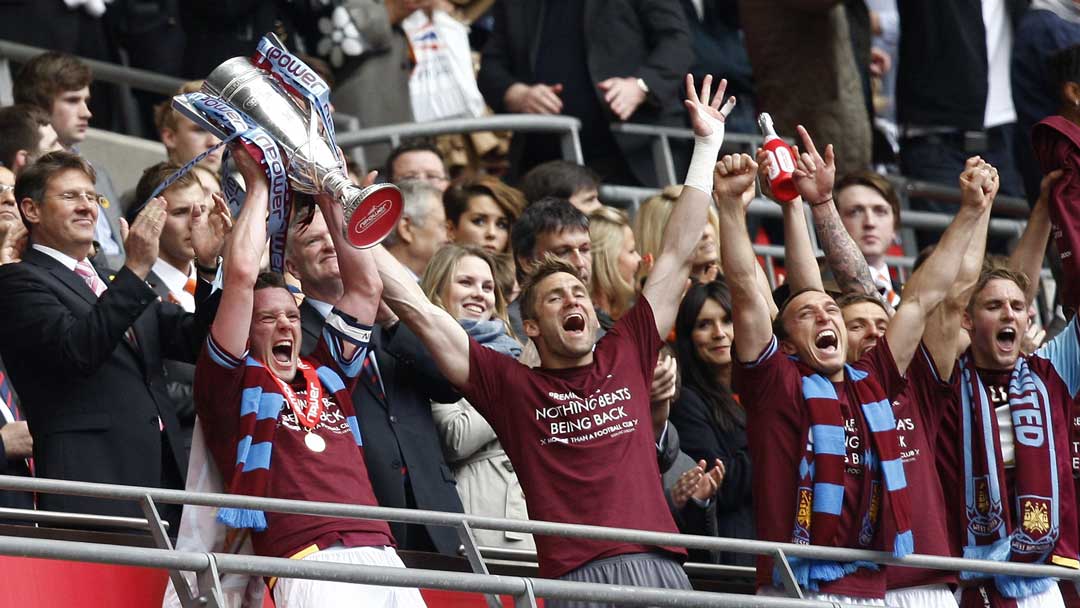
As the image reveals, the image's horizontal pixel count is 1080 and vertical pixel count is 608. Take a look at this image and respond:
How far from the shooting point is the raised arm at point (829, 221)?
25.1 ft

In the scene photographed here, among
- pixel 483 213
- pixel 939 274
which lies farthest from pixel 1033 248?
pixel 483 213

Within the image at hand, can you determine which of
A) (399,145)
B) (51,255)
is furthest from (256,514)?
(399,145)

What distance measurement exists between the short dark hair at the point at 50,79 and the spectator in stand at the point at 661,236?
98.4 inches

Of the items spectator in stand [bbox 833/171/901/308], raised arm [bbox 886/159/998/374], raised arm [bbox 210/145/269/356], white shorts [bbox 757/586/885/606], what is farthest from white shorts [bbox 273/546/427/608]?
spectator in stand [bbox 833/171/901/308]

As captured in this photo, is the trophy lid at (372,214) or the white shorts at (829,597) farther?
the white shorts at (829,597)

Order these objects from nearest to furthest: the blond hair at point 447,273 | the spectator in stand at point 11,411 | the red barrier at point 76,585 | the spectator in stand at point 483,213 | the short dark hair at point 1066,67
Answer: the red barrier at point 76,585
the spectator in stand at point 11,411
the blond hair at point 447,273
the short dark hair at point 1066,67
the spectator in stand at point 483,213

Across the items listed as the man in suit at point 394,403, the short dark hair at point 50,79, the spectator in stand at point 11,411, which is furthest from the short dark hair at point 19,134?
the man in suit at point 394,403

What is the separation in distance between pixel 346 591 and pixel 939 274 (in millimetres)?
2482

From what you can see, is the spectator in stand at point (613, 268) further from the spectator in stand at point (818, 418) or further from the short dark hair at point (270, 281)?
the short dark hair at point (270, 281)

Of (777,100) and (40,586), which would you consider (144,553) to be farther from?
(777,100)

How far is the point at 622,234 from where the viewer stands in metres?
8.72

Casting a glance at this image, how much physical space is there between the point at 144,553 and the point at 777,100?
6588 millimetres

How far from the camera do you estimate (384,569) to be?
5516 mm

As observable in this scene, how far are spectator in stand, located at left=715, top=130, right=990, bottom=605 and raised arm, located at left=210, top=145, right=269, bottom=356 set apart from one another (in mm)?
1680
